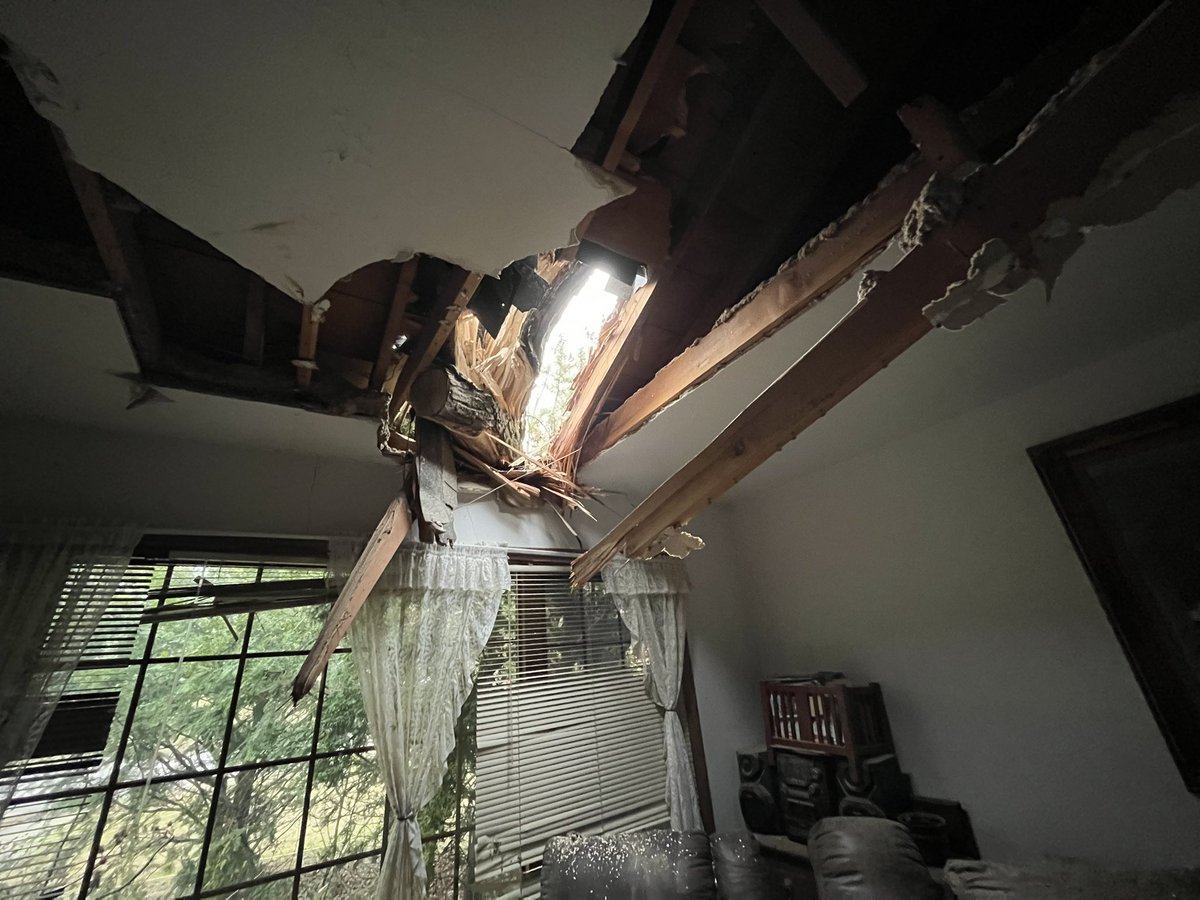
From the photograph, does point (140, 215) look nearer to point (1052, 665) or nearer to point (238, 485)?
point (238, 485)

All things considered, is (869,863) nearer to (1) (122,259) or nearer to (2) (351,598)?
(2) (351,598)

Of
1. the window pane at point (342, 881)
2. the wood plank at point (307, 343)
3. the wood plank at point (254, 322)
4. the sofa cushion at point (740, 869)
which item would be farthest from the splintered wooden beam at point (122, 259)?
the sofa cushion at point (740, 869)

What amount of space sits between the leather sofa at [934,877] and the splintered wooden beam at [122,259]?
2.43 metres

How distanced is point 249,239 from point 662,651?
82.8 inches

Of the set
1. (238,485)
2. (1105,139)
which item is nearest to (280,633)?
(238,485)

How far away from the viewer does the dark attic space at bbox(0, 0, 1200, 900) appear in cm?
66

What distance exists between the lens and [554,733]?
1.83 metres

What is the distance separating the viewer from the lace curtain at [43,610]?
117 cm

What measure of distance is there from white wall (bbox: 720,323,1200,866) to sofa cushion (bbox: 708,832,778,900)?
0.79m

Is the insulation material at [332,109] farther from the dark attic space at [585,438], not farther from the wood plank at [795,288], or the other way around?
the wood plank at [795,288]

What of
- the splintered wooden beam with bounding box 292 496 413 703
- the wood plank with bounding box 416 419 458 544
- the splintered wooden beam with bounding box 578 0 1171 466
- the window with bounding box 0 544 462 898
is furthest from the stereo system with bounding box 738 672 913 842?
the splintered wooden beam with bounding box 292 496 413 703

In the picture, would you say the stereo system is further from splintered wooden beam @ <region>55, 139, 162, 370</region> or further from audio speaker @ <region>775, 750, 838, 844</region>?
splintered wooden beam @ <region>55, 139, 162, 370</region>

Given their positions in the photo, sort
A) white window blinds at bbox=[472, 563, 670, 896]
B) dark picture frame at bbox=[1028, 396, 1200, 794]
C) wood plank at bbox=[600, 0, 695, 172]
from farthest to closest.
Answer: white window blinds at bbox=[472, 563, 670, 896] < dark picture frame at bbox=[1028, 396, 1200, 794] < wood plank at bbox=[600, 0, 695, 172]

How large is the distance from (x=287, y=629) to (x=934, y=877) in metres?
2.45
